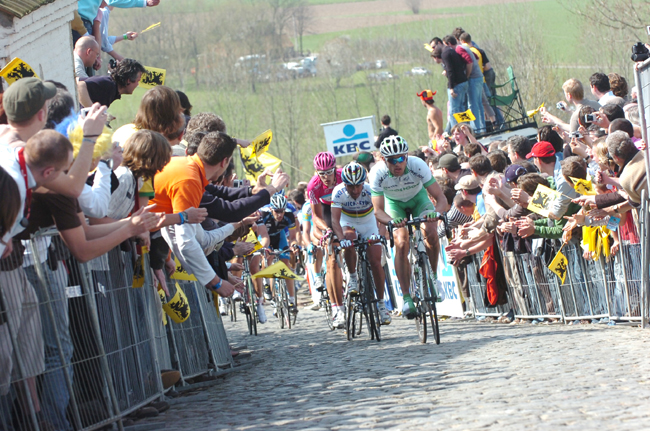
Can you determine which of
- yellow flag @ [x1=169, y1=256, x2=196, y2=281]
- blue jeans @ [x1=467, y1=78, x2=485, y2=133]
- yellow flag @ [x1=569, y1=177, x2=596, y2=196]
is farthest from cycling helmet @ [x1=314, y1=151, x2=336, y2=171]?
blue jeans @ [x1=467, y1=78, x2=485, y2=133]

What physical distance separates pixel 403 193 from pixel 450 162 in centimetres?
233

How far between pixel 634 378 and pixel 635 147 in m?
3.32

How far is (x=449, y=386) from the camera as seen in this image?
6.77 metres

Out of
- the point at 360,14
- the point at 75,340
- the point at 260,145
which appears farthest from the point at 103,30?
the point at 360,14

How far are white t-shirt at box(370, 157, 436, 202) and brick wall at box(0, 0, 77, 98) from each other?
3.72m

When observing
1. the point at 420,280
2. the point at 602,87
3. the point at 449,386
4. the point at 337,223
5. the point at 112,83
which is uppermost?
the point at 112,83

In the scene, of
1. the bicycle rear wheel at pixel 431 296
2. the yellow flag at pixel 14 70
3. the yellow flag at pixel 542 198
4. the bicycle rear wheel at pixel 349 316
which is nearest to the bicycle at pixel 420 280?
the bicycle rear wheel at pixel 431 296

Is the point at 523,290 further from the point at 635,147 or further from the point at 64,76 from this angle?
the point at 64,76

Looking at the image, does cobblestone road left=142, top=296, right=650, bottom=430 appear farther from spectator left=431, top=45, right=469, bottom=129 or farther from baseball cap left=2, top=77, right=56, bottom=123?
spectator left=431, top=45, right=469, bottom=129

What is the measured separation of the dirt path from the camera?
3462 inches

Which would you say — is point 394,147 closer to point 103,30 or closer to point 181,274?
point 181,274

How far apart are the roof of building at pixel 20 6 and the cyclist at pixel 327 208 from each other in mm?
3889

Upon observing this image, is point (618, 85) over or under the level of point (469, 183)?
over

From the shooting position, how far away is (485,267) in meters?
12.2
